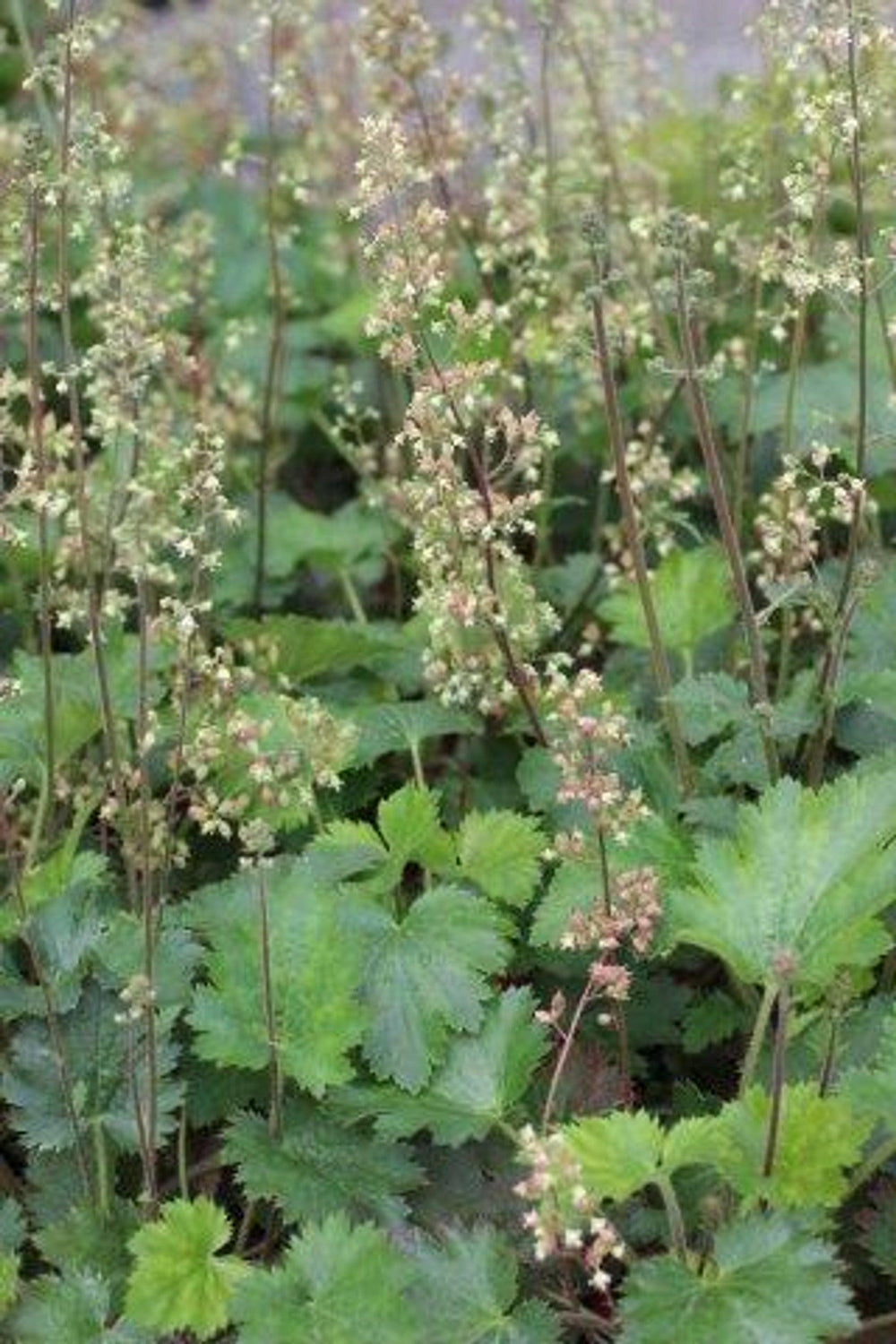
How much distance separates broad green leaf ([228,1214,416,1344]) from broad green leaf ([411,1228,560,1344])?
3 centimetres

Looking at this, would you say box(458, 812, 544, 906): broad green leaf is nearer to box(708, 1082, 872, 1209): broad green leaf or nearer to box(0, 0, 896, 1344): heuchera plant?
box(0, 0, 896, 1344): heuchera plant

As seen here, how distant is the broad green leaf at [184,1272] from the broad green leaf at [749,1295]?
1.40ft

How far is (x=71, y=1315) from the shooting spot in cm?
228

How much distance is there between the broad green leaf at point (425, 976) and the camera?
2.46 metres

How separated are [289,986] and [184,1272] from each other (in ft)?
1.20

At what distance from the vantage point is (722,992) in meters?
2.75

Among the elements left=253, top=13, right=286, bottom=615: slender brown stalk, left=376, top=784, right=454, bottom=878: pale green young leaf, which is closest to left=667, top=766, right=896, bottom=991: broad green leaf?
left=376, top=784, right=454, bottom=878: pale green young leaf

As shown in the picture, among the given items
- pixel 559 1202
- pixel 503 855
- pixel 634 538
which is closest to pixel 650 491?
pixel 634 538

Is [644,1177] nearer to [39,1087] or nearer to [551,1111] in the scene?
[551,1111]

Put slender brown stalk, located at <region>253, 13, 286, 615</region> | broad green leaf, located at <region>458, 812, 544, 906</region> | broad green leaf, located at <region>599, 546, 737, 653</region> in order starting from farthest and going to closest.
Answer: slender brown stalk, located at <region>253, 13, 286, 615</region> → broad green leaf, located at <region>599, 546, 737, 653</region> → broad green leaf, located at <region>458, 812, 544, 906</region>

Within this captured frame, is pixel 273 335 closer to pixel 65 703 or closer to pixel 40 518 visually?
pixel 65 703

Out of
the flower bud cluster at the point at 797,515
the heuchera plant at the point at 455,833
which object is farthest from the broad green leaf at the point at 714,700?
the flower bud cluster at the point at 797,515

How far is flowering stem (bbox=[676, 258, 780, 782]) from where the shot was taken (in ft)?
7.80

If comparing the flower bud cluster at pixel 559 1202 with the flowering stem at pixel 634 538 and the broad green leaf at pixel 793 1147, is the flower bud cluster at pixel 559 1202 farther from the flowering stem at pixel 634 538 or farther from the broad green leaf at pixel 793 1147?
the flowering stem at pixel 634 538
